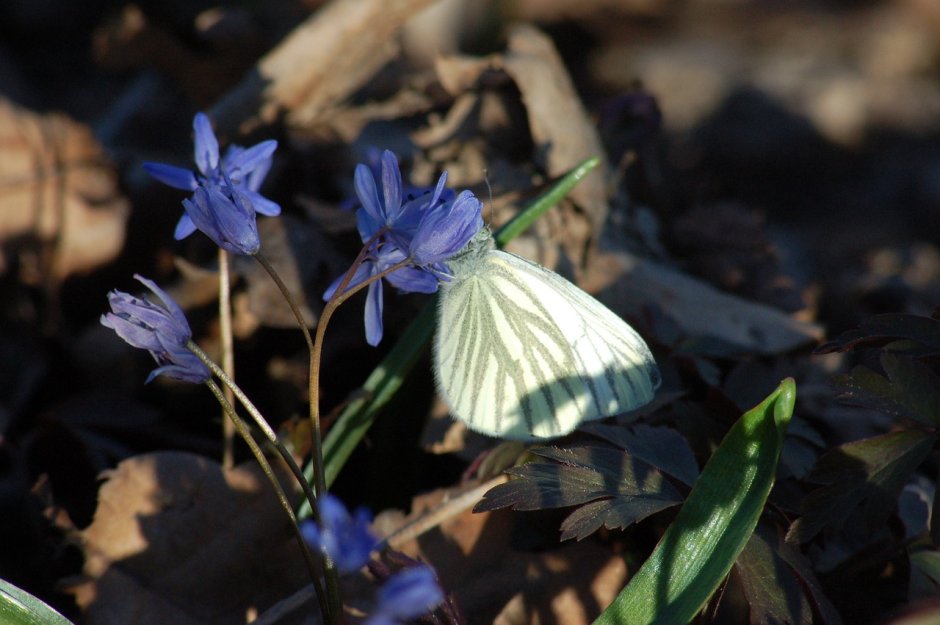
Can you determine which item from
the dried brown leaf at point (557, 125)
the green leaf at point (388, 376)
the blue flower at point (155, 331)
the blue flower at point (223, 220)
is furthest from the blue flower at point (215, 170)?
the dried brown leaf at point (557, 125)

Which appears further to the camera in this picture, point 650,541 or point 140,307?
point 650,541

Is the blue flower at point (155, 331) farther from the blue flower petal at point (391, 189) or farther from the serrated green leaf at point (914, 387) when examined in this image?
the serrated green leaf at point (914, 387)

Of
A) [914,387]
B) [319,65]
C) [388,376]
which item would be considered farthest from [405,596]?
[319,65]

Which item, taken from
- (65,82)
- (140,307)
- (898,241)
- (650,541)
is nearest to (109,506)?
(140,307)

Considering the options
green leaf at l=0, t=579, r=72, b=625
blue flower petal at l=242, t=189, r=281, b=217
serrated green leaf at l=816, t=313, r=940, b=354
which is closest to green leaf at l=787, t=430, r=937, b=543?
serrated green leaf at l=816, t=313, r=940, b=354

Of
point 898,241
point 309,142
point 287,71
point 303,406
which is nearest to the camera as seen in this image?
point 303,406

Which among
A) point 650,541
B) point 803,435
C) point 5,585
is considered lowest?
point 650,541

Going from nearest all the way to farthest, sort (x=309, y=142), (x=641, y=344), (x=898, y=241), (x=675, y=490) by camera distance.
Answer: (x=675, y=490), (x=641, y=344), (x=309, y=142), (x=898, y=241)

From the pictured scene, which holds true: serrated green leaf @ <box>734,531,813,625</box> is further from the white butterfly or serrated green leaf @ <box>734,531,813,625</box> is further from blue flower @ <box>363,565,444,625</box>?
blue flower @ <box>363,565,444,625</box>

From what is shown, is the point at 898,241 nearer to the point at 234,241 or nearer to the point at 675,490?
the point at 675,490
